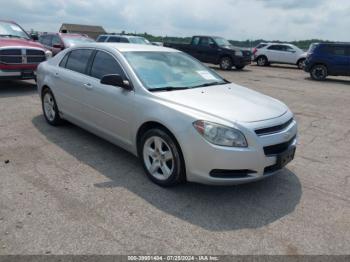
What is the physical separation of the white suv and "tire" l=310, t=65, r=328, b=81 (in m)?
6.66

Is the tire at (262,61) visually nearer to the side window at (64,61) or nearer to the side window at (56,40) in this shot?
the side window at (56,40)

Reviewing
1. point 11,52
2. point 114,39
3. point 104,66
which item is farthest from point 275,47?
point 104,66

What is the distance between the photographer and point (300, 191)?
408cm

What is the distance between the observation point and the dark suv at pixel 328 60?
1538 cm

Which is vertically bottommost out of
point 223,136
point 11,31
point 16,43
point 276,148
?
point 276,148

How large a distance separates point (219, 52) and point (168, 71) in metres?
14.8

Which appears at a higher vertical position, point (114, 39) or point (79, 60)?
point (114, 39)

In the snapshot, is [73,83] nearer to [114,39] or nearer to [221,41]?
[114,39]

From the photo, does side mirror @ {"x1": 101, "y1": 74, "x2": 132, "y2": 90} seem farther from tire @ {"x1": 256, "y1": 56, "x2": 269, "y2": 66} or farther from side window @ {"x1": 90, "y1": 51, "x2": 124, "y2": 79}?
tire @ {"x1": 256, "y1": 56, "x2": 269, "y2": 66}

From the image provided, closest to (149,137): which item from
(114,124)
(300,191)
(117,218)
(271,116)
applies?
(114,124)

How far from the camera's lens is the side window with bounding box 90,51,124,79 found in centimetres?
462

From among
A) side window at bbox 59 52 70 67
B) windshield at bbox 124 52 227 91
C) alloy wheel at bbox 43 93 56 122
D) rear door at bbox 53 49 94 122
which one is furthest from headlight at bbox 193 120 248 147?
alloy wheel at bbox 43 93 56 122

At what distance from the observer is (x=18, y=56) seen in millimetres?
9266

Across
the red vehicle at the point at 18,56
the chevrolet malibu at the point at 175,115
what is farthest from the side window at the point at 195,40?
the chevrolet malibu at the point at 175,115
